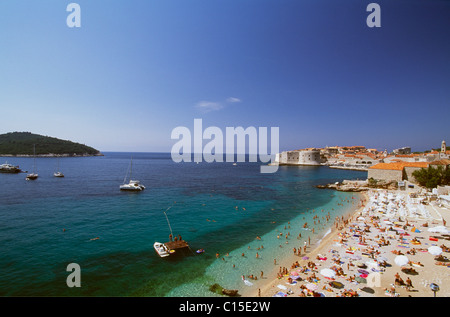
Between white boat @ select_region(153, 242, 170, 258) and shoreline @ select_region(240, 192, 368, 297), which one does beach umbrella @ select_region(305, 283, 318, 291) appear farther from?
white boat @ select_region(153, 242, 170, 258)

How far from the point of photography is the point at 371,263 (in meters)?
13.1

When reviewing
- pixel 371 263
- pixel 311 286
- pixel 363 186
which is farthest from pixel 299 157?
pixel 311 286

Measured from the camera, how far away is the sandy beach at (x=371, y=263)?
1091cm

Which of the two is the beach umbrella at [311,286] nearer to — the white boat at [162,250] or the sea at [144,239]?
the sea at [144,239]

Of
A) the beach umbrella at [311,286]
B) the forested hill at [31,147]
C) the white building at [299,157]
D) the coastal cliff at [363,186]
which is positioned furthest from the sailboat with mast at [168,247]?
the forested hill at [31,147]

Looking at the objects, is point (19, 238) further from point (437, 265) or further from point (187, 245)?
point (437, 265)

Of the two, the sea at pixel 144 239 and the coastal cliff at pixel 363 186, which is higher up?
the coastal cliff at pixel 363 186

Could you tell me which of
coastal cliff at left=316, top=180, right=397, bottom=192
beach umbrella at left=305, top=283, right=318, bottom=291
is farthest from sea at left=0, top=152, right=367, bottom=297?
coastal cliff at left=316, top=180, right=397, bottom=192

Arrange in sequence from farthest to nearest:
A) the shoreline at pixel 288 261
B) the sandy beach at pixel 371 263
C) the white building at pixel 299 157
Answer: the white building at pixel 299 157 → the shoreline at pixel 288 261 → the sandy beach at pixel 371 263

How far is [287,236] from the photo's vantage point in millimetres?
19516

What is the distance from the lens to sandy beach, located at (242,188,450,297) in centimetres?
1091
